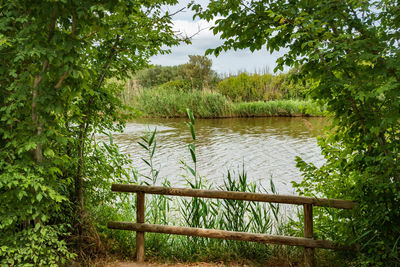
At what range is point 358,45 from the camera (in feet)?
8.27

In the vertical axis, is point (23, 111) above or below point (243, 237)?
above

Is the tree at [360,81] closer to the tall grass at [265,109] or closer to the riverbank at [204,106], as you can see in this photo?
the riverbank at [204,106]

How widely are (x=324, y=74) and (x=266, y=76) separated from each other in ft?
70.5

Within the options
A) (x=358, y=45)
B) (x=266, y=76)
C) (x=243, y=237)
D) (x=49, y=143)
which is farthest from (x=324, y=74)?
(x=266, y=76)

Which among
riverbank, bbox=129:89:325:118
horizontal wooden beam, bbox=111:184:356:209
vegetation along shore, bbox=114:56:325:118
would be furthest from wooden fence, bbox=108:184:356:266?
riverbank, bbox=129:89:325:118

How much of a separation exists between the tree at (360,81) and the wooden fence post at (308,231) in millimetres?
225

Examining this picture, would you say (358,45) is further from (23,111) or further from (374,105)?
(23,111)

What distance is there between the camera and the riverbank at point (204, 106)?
19.1 metres

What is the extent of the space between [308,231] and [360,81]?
1.59 metres

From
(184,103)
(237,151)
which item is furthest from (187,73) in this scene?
(237,151)

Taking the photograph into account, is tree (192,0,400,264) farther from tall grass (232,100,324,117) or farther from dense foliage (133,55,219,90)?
dense foliage (133,55,219,90)

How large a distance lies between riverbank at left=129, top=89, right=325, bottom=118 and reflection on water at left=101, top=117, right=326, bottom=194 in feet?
13.4

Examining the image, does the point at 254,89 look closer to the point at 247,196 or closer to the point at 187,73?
the point at 187,73

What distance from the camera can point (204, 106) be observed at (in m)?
19.2
